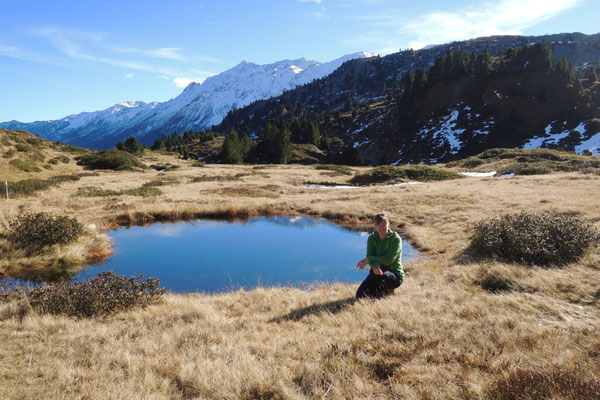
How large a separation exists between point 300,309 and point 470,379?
4527 millimetres

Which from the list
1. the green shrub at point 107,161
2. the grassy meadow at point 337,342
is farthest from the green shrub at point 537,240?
the green shrub at point 107,161

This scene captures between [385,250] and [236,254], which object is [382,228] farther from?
[236,254]

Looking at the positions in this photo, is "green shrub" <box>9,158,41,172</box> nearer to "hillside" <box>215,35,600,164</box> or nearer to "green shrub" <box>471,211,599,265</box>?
"green shrub" <box>471,211,599,265</box>

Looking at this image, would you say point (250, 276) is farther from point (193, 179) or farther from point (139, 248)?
point (193, 179)

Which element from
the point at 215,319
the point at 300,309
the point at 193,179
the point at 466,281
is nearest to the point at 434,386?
the point at 300,309

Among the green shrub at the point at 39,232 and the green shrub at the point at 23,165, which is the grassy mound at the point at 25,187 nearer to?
the green shrub at the point at 23,165

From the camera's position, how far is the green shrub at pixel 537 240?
10.3 metres

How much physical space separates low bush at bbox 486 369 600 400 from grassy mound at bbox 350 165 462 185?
123 ft

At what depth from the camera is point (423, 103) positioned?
4281 inches

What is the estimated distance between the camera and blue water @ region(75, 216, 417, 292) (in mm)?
12248

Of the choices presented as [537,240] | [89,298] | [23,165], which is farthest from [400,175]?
[23,165]

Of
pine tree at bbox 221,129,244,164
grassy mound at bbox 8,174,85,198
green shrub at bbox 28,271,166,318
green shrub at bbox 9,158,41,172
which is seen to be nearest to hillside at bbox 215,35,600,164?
pine tree at bbox 221,129,244,164

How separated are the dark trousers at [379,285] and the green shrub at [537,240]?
16.0 feet

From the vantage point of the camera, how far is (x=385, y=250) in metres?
7.97
